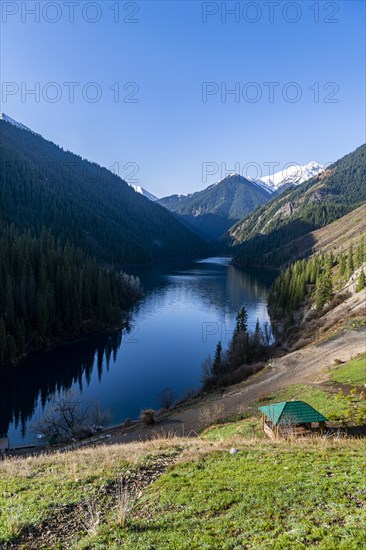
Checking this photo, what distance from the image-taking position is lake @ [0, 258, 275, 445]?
53.8m

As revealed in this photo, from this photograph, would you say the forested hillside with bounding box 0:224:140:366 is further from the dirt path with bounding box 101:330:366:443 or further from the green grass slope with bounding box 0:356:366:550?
the green grass slope with bounding box 0:356:366:550

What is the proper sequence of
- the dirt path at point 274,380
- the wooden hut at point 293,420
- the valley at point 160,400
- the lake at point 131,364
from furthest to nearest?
1. the lake at point 131,364
2. the dirt path at point 274,380
3. the wooden hut at point 293,420
4. the valley at point 160,400

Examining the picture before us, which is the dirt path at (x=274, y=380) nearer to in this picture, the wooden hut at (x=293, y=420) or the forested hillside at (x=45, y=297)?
the wooden hut at (x=293, y=420)

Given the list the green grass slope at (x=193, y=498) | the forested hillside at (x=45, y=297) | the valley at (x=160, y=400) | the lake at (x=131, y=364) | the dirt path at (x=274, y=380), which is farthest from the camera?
the forested hillside at (x=45, y=297)

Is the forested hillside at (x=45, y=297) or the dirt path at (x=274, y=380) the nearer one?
the dirt path at (x=274, y=380)

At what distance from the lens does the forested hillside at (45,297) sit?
77.9m

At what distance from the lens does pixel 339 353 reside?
45250 millimetres

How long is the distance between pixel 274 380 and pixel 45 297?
6500cm

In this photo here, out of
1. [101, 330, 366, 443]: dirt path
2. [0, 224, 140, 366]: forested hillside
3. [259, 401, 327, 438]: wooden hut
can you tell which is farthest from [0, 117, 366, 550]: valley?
[259, 401, 327, 438]: wooden hut

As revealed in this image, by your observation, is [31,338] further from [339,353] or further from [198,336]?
[339,353]

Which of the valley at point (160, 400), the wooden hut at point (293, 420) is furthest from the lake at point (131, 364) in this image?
the wooden hut at point (293, 420)

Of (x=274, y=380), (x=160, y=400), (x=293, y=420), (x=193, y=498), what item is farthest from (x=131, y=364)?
(x=193, y=498)

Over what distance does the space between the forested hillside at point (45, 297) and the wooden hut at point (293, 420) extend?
2443 inches

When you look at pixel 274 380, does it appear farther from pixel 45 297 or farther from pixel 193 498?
pixel 45 297
